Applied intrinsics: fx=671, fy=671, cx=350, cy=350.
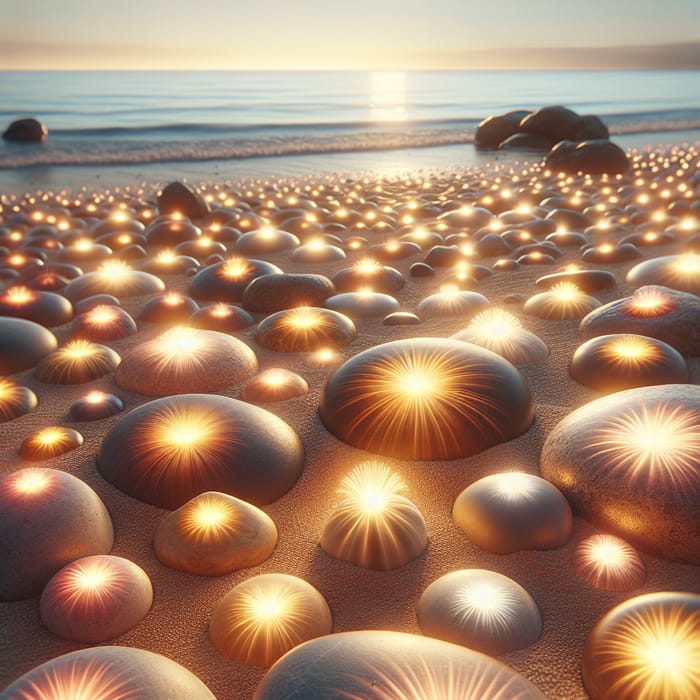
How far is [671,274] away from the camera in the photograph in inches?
137

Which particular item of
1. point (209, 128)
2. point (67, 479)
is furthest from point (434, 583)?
point (209, 128)

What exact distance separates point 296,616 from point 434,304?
216 centimetres

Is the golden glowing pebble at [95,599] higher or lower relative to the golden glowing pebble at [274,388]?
lower

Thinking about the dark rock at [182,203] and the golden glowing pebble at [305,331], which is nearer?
the golden glowing pebble at [305,331]

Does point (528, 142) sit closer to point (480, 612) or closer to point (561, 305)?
point (561, 305)

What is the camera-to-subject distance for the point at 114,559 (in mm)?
1593

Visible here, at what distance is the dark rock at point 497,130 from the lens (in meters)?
14.3

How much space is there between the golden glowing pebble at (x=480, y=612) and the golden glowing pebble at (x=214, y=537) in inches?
17.6

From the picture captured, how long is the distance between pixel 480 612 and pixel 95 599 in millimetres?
851

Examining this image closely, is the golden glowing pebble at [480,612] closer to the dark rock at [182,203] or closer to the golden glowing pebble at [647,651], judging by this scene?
the golden glowing pebble at [647,651]

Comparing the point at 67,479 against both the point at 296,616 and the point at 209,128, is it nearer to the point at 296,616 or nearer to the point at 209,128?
the point at 296,616

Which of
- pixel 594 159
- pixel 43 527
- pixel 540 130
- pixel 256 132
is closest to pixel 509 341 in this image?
pixel 43 527

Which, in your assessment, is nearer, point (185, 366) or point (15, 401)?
point (15, 401)

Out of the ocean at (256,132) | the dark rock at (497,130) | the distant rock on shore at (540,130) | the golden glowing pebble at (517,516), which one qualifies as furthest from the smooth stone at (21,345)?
the dark rock at (497,130)
